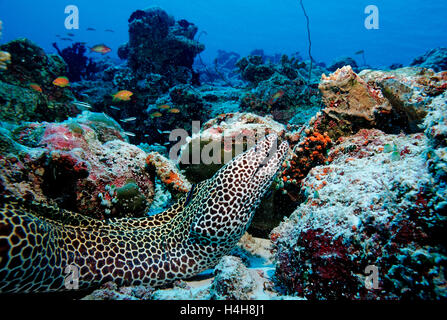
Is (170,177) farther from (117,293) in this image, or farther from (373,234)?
(373,234)

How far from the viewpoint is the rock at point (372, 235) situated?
1427 mm

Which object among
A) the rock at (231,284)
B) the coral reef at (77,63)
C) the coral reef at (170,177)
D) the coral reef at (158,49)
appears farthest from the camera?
the coral reef at (77,63)

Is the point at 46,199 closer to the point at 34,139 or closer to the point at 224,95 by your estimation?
the point at 34,139

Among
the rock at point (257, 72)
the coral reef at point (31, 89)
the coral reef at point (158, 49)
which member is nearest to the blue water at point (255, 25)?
the coral reef at point (158, 49)

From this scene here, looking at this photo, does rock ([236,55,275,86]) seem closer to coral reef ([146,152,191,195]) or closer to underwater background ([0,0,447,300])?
underwater background ([0,0,447,300])

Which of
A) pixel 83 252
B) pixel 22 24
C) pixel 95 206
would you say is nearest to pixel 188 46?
pixel 95 206

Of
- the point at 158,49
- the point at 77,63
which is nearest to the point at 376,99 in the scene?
the point at 158,49

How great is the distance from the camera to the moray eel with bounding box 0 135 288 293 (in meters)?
2.37

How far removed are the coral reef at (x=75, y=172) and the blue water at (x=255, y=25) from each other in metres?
94.3

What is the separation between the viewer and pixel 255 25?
136 meters

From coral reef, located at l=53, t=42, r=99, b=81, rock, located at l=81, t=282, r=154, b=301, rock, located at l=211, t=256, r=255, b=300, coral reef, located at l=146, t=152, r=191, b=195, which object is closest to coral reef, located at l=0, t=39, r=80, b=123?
coral reef, located at l=146, t=152, r=191, b=195

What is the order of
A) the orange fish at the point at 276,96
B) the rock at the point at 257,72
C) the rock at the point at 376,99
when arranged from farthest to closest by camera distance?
the rock at the point at 257,72 → the orange fish at the point at 276,96 → the rock at the point at 376,99

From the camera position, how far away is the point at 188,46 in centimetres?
1503

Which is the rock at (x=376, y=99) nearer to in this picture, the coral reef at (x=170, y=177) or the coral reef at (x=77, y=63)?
the coral reef at (x=170, y=177)
